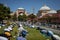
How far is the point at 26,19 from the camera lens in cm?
5681

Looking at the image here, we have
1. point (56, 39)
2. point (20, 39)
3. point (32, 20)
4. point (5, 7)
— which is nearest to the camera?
point (20, 39)

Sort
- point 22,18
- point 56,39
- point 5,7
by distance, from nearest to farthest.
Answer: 1. point 56,39
2. point 5,7
3. point 22,18

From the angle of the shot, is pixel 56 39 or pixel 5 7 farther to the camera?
pixel 5 7

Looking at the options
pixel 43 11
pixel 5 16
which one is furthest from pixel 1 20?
pixel 43 11

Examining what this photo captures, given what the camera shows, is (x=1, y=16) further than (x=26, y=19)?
No

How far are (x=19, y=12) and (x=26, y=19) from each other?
12.6m

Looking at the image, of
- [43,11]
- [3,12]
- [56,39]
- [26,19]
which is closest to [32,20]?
[26,19]

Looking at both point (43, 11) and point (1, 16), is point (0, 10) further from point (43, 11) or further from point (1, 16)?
point (43, 11)

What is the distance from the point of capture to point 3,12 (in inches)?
1156

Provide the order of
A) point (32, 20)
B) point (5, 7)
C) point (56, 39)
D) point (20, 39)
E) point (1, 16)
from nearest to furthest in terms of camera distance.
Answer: point (20, 39), point (56, 39), point (1, 16), point (5, 7), point (32, 20)

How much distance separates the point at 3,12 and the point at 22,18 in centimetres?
2724

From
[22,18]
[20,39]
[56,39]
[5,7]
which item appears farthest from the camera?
[22,18]

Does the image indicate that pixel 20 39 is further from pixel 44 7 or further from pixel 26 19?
pixel 44 7

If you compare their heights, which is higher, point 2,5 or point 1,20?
point 2,5
